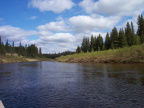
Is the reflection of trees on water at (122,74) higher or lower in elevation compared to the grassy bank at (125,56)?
lower

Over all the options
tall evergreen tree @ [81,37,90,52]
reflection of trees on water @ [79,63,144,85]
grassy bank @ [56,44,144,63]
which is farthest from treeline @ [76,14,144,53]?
reflection of trees on water @ [79,63,144,85]

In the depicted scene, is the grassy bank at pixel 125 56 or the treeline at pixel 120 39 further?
the treeline at pixel 120 39

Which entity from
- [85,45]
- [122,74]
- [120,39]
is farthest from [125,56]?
[85,45]

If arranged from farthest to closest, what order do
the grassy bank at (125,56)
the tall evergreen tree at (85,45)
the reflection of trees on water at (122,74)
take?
1. the tall evergreen tree at (85,45)
2. the grassy bank at (125,56)
3. the reflection of trees on water at (122,74)

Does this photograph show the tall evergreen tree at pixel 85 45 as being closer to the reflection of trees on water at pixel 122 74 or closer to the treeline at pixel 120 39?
the treeline at pixel 120 39

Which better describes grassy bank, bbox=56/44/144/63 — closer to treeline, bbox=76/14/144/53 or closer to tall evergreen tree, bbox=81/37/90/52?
treeline, bbox=76/14/144/53

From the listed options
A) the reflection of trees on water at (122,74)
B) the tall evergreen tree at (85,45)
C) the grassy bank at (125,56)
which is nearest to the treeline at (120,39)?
the tall evergreen tree at (85,45)

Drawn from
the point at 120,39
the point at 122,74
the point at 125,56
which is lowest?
the point at 122,74

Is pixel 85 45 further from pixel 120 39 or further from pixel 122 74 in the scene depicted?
pixel 122 74

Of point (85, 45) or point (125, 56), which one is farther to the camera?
point (85, 45)

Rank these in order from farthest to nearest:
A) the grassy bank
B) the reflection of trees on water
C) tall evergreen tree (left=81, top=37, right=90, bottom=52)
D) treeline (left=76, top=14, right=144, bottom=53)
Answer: tall evergreen tree (left=81, top=37, right=90, bottom=52) < treeline (left=76, top=14, right=144, bottom=53) < the grassy bank < the reflection of trees on water

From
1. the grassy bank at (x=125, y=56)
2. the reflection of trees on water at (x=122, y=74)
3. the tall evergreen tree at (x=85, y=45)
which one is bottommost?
the reflection of trees on water at (x=122, y=74)

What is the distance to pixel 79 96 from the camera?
9742 millimetres

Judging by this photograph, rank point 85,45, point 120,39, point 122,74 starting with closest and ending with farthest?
1. point 122,74
2. point 120,39
3. point 85,45
